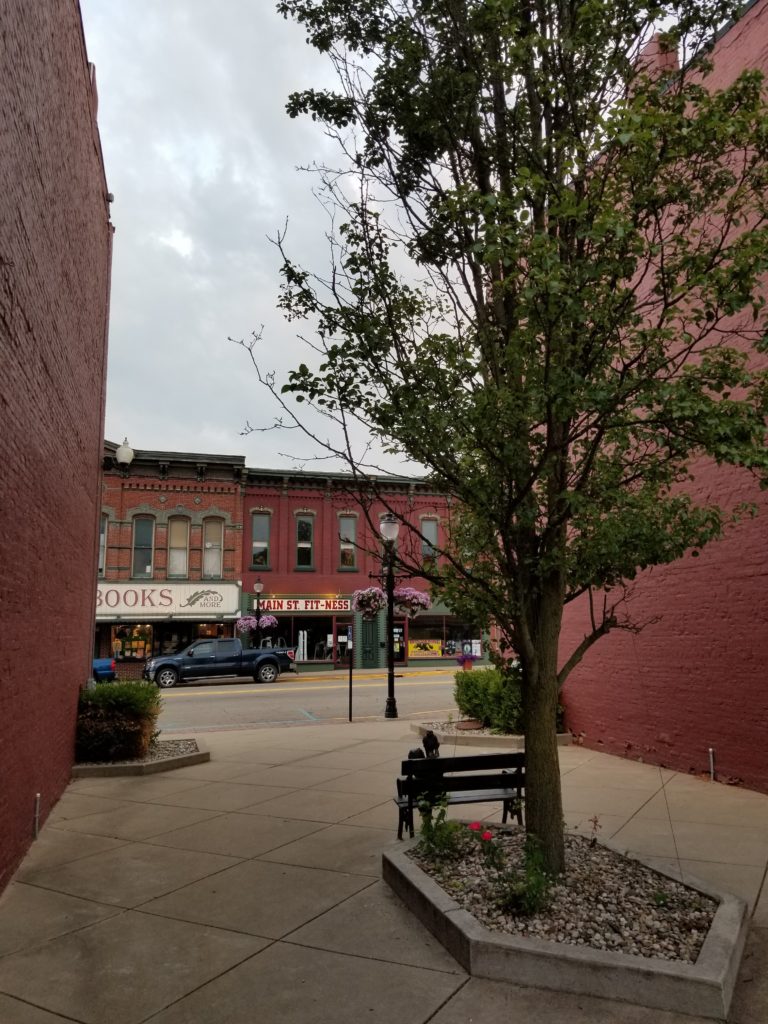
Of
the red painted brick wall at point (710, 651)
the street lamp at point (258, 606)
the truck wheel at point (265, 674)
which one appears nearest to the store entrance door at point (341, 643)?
the street lamp at point (258, 606)

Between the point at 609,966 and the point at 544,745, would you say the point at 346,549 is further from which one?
the point at 609,966

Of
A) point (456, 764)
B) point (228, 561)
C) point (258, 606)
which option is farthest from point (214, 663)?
point (456, 764)

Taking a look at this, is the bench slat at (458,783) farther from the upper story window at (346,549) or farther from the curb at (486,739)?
the upper story window at (346,549)

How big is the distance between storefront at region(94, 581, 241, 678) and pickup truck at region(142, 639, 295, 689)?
340cm

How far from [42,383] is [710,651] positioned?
25.6 ft

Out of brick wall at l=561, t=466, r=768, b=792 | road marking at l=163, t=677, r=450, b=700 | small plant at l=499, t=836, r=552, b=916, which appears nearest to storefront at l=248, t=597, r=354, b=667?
road marking at l=163, t=677, r=450, b=700

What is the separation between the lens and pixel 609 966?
3.70m

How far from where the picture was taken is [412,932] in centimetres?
450

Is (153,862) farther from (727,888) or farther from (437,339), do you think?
(437,339)

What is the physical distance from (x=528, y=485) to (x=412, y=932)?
2871 millimetres

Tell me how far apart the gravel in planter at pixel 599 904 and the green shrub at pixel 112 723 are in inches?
237

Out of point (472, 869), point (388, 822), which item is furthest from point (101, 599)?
point (472, 869)

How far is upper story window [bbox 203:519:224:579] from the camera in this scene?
3344 cm

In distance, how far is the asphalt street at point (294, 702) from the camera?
17531 mm
